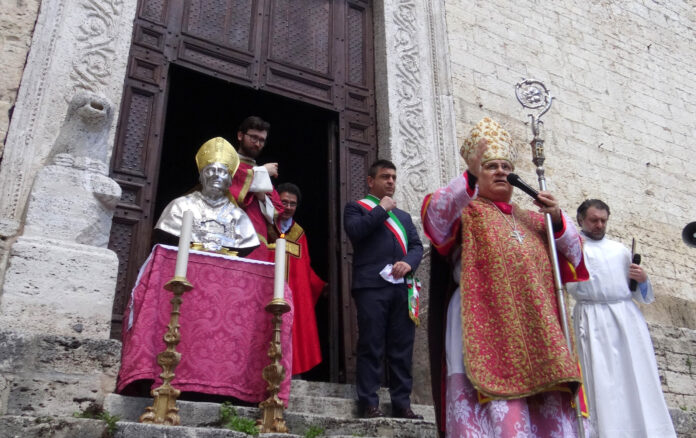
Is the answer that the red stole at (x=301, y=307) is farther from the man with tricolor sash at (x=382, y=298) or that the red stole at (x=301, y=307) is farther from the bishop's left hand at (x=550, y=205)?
the bishop's left hand at (x=550, y=205)

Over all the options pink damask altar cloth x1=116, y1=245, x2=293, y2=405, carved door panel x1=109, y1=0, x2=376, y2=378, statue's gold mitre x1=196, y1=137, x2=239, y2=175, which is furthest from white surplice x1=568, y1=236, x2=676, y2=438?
statue's gold mitre x1=196, y1=137, x2=239, y2=175

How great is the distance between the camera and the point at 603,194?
23.5 ft

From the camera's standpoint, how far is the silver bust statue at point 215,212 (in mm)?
4055

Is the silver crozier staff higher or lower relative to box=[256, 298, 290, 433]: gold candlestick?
higher

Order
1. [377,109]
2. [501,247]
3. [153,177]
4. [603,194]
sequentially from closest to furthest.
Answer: [501,247] < [153,177] < [377,109] < [603,194]

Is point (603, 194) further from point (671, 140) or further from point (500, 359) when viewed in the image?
point (500, 359)

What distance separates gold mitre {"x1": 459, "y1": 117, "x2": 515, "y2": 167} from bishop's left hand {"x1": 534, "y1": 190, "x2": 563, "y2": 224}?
0.77ft

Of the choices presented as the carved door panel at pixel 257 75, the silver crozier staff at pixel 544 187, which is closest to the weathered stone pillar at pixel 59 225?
the carved door panel at pixel 257 75

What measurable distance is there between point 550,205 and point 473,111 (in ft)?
11.2

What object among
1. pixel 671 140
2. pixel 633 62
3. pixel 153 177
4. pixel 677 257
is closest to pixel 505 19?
pixel 633 62

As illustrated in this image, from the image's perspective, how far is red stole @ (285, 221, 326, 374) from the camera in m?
4.93

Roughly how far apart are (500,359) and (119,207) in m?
3.00

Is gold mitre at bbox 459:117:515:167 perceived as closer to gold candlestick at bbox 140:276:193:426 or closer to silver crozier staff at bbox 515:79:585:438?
silver crozier staff at bbox 515:79:585:438

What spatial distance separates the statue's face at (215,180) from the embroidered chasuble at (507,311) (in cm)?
167
